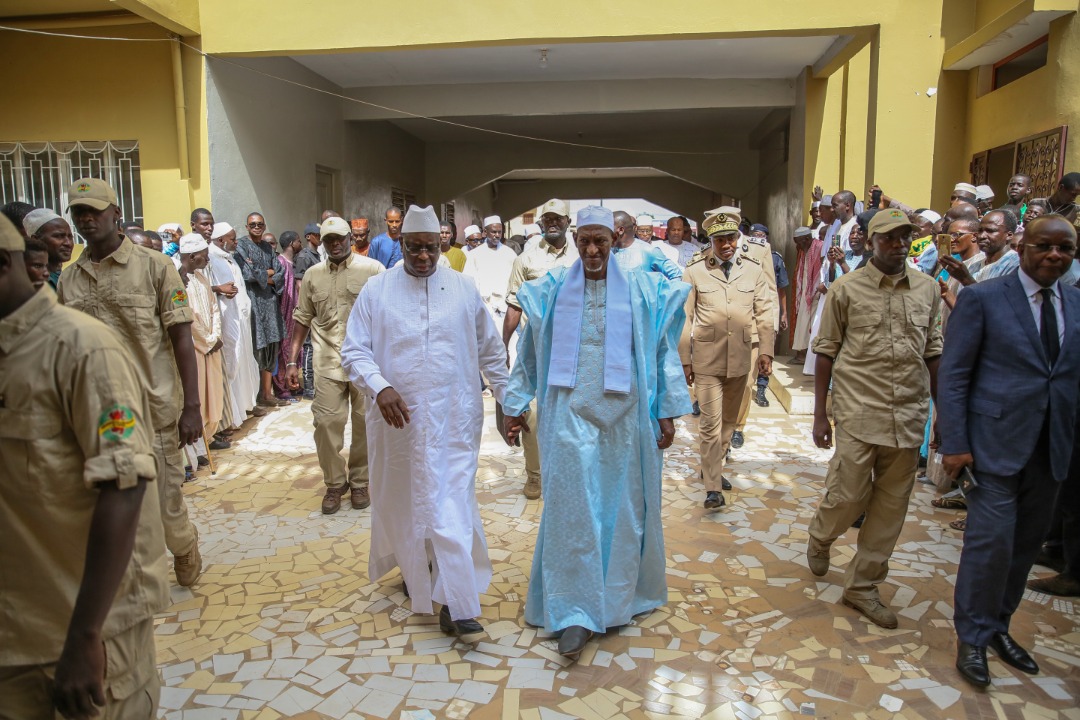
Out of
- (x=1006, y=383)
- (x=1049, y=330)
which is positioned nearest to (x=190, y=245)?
(x=1006, y=383)

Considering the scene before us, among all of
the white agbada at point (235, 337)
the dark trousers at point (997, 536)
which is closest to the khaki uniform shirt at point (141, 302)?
the white agbada at point (235, 337)

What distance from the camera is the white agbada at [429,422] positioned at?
363cm

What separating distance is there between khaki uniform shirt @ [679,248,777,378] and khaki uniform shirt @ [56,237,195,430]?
3.38 meters

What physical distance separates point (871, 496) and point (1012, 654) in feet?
2.88

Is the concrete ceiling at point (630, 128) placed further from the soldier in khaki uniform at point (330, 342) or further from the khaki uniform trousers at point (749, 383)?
the soldier in khaki uniform at point (330, 342)

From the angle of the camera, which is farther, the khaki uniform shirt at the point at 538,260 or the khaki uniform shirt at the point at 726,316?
the khaki uniform shirt at the point at 538,260

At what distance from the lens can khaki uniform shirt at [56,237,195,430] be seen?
3783 millimetres

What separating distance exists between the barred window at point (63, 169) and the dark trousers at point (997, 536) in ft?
31.1

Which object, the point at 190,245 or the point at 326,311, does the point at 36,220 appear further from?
the point at 190,245

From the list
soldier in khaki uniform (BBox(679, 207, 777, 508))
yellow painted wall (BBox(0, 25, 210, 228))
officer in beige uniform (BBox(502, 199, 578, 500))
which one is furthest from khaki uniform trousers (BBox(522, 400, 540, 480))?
yellow painted wall (BBox(0, 25, 210, 228))

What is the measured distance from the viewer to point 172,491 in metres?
3.97

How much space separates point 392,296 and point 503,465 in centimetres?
300

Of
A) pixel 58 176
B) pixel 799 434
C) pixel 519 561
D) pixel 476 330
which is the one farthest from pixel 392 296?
pixel 58 176

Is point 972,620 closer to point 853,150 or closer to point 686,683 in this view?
point 686,683
